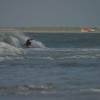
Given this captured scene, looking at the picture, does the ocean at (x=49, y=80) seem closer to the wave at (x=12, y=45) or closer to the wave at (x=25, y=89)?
the wave at (x=25, y=89)

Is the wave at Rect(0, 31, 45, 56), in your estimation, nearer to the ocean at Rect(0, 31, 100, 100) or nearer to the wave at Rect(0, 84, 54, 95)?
the ocean at Rect(0, 31, 100, 100)

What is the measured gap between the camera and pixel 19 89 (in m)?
16.7

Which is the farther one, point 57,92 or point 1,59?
point 1,59

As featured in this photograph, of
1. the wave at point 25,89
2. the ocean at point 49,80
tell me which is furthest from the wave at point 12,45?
the wave at point 25,89

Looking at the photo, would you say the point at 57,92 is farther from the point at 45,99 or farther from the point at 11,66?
the point at 11,66

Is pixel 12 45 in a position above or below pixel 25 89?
above

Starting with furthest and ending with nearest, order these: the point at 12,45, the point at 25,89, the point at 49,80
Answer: the point at 12,45 → the point at 49,80 → the point at 25,89

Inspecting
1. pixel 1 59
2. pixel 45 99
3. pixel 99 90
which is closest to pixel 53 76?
pixel 99 90

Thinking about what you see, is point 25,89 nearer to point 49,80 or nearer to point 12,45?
point 49,80

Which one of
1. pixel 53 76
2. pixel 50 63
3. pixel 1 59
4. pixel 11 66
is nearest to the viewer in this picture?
pixel 53 76

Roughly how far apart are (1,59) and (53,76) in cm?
804

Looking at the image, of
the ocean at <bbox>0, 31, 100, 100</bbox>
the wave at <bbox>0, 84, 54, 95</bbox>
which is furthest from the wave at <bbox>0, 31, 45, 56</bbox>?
the wave at <bbox>0, 84, 54, 95</bbox>

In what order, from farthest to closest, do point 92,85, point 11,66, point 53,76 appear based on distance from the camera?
point 11,66
point 53,76
point 92,85

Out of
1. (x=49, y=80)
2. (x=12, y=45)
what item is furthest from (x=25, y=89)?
(x=12, y=45)
